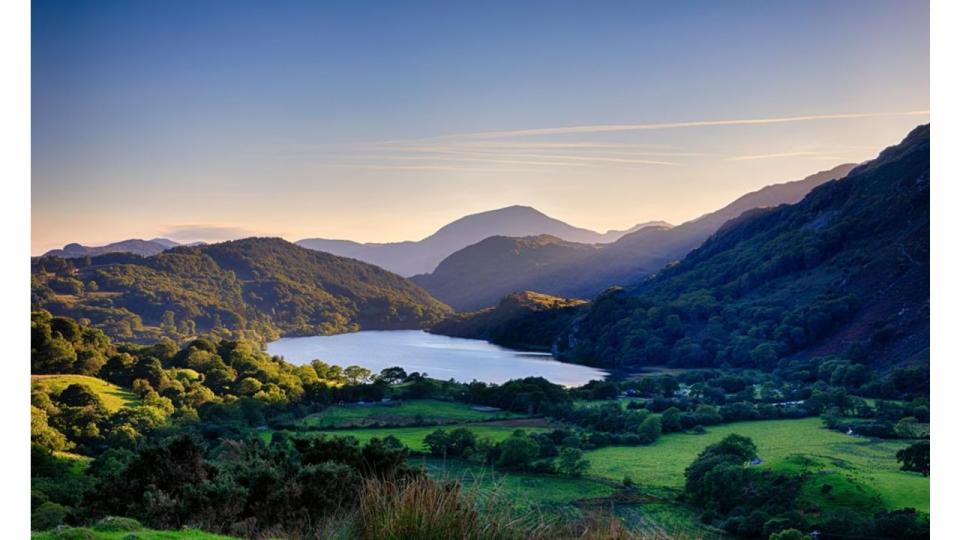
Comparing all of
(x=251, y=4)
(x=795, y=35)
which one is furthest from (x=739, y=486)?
(x=251, y=4)

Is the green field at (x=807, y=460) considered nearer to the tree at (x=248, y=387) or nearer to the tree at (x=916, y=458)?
the tree at (x=916, y=458)

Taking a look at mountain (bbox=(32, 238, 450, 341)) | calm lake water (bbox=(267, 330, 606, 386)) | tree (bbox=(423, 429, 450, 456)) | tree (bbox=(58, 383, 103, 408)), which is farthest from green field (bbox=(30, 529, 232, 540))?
mountain (bbox=(32, 238, 450, 341))

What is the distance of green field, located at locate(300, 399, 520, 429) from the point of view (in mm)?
19141

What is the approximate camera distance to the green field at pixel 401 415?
1914cm

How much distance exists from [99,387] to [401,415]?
833 cm

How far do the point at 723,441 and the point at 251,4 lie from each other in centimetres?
1394

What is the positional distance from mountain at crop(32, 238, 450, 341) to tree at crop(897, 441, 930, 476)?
1892cm

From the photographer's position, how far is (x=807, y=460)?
1441 centimetres

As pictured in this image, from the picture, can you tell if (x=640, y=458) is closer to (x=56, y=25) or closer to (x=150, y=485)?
(x=150, y=485)

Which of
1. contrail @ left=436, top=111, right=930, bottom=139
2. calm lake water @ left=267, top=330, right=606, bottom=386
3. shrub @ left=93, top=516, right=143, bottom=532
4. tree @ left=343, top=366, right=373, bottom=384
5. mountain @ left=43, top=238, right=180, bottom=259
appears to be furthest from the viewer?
calm lake water @ left=267, top=330, right=606, bottom=386

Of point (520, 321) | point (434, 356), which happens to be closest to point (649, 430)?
point (434, 356)

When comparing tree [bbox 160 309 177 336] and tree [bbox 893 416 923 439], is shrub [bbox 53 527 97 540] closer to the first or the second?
tree [bbox 893 416 923 439]

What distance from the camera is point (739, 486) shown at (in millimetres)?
13688

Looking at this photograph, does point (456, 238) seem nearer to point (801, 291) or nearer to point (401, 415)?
point (401, 415)
